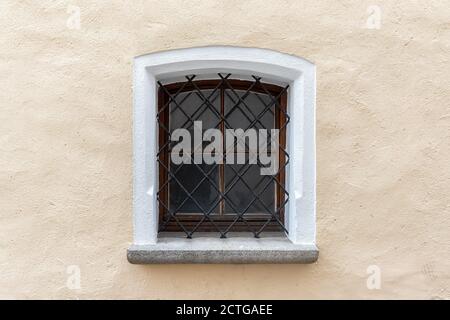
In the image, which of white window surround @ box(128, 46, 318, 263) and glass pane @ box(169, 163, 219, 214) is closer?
white window surround @ box(128, 46, 318, 263)

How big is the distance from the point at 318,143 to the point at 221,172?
710 mm

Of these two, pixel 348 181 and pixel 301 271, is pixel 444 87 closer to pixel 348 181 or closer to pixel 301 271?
pixel 348 181

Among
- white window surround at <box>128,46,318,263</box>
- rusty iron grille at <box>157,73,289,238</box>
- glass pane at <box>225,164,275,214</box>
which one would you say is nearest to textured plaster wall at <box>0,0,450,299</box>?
white window surround at <box>128,46,318,263</box>

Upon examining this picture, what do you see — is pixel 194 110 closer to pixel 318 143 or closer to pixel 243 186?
pixel 243 186

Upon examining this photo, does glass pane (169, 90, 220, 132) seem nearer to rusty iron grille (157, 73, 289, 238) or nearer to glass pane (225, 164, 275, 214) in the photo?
rusty iron grille (157, 73, 289, 238)

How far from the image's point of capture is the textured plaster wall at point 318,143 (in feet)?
8.31

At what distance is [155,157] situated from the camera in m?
2.63

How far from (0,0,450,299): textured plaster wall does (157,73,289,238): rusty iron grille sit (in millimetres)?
294

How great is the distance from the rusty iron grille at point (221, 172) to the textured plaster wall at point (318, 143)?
29 cm

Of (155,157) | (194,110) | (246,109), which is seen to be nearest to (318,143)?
(246,109)

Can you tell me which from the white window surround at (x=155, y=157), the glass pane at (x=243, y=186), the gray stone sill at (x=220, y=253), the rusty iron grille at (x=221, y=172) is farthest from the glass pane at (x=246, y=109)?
the gray stone sill at (x=220, y=253)

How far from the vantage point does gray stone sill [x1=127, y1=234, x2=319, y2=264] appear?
8.18 feet
